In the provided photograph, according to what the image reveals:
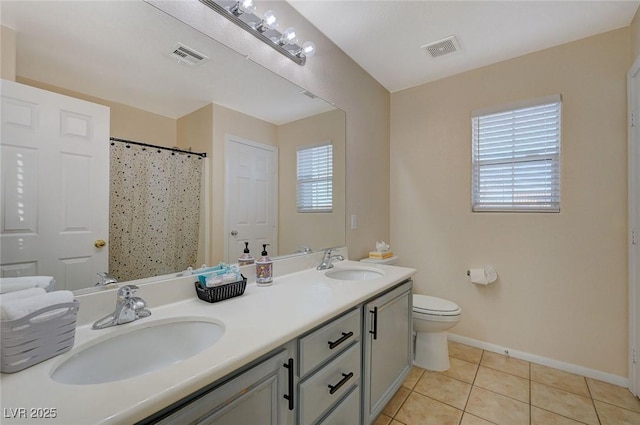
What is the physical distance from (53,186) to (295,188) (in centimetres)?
117

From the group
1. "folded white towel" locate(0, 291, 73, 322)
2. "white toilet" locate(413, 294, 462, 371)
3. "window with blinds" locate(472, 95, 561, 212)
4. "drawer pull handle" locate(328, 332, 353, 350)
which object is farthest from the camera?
"window with blinds" locate(472, 95, 561, 212)

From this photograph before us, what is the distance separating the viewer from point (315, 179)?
1977 millimetres

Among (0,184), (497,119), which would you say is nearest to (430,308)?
(497,119)

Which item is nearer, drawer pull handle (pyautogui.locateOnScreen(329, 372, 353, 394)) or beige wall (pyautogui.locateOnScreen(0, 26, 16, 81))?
beige wall (pyautogui.locateOnScreen(0, 26, 16, 81))

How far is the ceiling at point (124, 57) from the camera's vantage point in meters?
0.86

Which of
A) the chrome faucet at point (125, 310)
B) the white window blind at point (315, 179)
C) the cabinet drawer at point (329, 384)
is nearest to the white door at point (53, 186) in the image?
the chrome faucet at point (125, 310)

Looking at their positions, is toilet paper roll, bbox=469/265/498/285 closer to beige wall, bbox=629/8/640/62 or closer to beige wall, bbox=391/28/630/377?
beige wall, bbox=391/28/630/377

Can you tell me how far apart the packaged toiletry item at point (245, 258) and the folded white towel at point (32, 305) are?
72cm

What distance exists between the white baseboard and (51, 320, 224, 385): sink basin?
2.40 m

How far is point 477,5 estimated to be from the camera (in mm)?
1700

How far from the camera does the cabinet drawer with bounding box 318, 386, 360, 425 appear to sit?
3.69 feet

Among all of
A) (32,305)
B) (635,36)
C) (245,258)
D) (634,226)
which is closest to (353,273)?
(245,258)

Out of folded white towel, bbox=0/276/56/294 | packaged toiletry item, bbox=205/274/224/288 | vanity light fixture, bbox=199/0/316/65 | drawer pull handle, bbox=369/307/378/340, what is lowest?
drawer pull handle, bbox=369/307/378/340

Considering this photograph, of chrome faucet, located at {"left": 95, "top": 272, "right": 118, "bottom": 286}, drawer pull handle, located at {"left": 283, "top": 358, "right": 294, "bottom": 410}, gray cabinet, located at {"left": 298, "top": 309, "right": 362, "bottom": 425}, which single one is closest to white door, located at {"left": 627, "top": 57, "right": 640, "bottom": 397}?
gray cabinet, located at {"left": 298, "top": 309, "right": 362, "bottom": 425}
